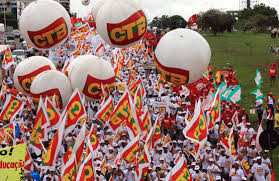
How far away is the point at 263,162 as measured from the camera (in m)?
11.5

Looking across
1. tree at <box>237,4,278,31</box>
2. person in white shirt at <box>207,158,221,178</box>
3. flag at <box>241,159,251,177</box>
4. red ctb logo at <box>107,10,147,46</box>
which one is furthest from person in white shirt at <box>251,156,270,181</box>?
tree at <box>237,4,278,31</box>

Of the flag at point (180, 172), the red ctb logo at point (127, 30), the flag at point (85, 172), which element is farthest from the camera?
the red ctb logo at point (127, 30)

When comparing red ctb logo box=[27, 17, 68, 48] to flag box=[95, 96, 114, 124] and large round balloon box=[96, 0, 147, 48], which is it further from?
flag box=[95, 96, 114, 124]

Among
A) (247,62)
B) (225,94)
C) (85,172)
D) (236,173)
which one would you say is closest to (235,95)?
(225,94)

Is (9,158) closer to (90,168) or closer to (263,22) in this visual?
(90,168)

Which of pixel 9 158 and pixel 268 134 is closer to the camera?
pixel 9 158

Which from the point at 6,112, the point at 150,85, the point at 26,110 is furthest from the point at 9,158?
the point at 150,85

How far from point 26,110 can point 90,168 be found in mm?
7887

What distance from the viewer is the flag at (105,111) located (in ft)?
45.6

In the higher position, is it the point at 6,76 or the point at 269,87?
the point at 6,76

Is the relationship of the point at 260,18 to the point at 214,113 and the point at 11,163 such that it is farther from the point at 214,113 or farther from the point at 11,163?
the point at 11,163

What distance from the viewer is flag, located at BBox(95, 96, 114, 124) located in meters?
13.9

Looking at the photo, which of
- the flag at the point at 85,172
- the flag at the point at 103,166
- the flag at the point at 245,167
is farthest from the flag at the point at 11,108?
the flag at the point at 245,167

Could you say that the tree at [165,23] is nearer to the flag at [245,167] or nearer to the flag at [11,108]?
the flag at [11,108]
